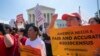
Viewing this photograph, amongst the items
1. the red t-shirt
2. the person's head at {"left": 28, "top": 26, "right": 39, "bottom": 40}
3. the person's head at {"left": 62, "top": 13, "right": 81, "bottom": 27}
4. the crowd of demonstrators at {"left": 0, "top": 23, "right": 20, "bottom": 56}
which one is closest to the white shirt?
the person's head at {"left": 28, "top": 26, "right": 39, "bottom": 40}

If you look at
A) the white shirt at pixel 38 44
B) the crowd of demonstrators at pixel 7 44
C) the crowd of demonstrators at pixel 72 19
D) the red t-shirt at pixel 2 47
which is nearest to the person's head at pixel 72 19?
the crowd of demonstrators at pixel 72 19

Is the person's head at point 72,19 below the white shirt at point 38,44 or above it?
above

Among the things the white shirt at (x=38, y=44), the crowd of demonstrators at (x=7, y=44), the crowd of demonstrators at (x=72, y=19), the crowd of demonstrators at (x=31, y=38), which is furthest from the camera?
the white shirt at (x=38, y=44)

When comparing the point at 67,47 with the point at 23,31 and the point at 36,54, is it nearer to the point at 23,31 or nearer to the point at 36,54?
the point at 36,54

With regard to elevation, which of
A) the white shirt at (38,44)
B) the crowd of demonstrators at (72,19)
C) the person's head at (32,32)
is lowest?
the white shirt at (38,44)

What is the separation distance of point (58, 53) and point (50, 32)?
463 mm

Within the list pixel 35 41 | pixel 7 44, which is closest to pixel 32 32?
pixel 35 41

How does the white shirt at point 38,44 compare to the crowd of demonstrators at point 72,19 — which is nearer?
the crowd of demonstrators at point 72,19

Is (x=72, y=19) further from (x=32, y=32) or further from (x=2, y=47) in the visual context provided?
(x=2, y=47)

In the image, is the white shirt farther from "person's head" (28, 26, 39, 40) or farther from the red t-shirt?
the red t-shirt

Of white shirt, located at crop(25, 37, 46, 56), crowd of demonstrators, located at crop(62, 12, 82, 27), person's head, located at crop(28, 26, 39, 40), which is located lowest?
white shirt, located at crop(25, 37, 46, 56)

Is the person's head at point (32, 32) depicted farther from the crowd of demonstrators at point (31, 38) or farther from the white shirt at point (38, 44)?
the white shirt at point (38, 44)

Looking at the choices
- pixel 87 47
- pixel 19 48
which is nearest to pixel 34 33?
pixel 19 48

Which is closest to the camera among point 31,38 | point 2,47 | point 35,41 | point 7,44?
point 7,44
